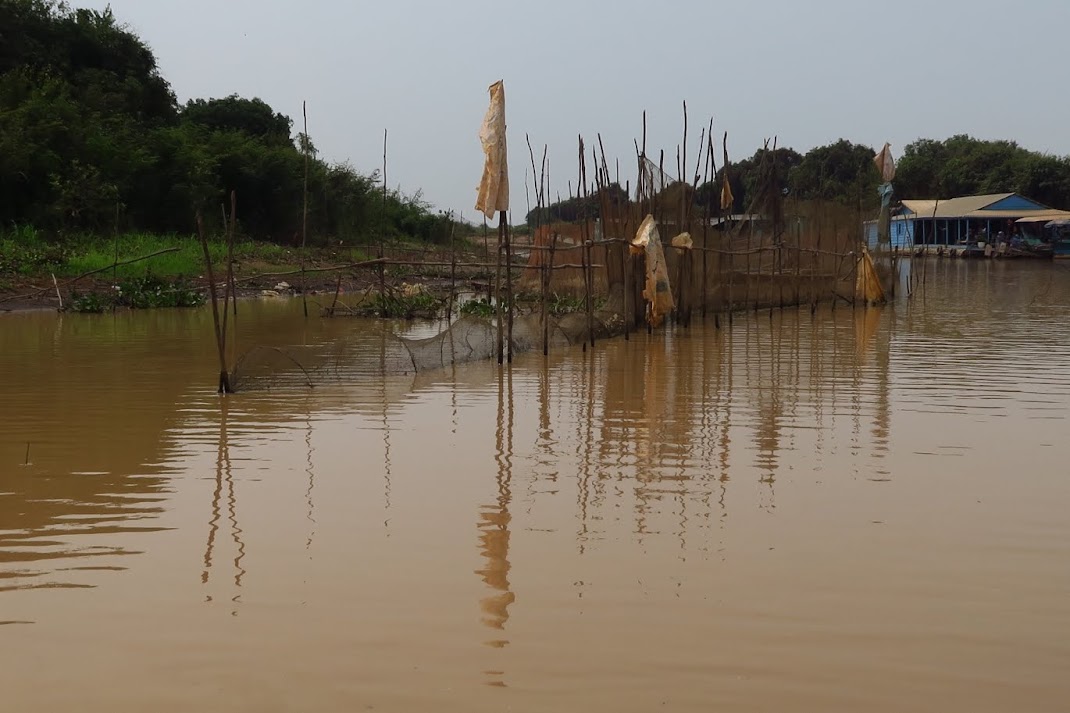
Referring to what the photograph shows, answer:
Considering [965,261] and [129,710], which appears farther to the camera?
[965,261]

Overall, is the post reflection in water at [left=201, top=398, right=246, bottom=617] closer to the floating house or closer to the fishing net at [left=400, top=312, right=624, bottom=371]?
the fishing net at [left=400, top=312, right=624, bottom=371]

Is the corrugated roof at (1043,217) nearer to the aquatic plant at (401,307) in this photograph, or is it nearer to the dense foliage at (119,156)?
the dense foliage at (119,156)

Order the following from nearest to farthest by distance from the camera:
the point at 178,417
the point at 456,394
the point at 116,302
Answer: the point at 178,417 → the point at 456,394 → the point at 116,302

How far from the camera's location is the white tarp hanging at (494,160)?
8250 millimetres

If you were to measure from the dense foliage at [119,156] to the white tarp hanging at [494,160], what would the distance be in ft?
23.7

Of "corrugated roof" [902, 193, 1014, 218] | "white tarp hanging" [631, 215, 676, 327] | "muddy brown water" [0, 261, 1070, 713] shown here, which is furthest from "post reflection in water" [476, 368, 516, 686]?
"corrugated roof" [902, 193, 1014, 218]

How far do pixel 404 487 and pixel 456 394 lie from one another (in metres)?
2.76

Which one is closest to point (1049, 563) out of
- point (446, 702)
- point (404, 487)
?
point (446, 702)

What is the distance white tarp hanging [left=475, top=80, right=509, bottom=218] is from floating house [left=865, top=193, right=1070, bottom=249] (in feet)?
88.1

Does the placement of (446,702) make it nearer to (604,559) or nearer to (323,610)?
(323,610)

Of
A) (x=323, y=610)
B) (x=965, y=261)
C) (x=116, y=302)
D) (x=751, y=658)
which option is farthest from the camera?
(x=965, y=261)

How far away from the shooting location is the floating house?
1332 inches

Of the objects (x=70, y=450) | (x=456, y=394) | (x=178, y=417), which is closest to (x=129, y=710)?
(x=70, y=450)

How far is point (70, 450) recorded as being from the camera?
5.27 meters
